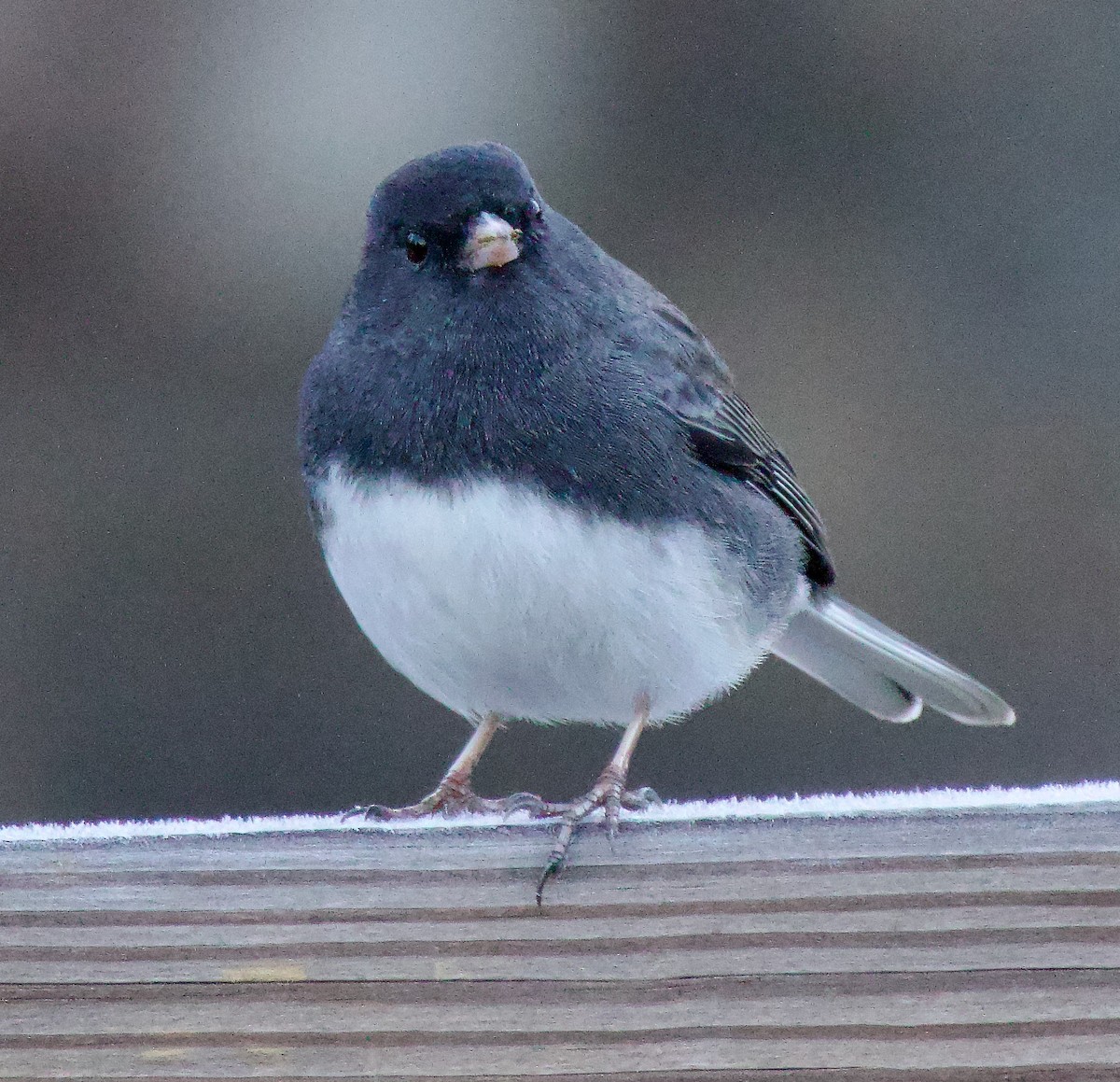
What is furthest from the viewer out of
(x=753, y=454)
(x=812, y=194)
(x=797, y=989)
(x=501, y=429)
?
(x=812, y=194)

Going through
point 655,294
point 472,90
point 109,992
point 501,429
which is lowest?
point 109,992

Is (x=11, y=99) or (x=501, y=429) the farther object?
(x=11, y=99)

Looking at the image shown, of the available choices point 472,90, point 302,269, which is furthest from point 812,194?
point 302,269

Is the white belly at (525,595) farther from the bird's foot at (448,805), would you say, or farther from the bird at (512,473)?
the bird's foot at (448,805)

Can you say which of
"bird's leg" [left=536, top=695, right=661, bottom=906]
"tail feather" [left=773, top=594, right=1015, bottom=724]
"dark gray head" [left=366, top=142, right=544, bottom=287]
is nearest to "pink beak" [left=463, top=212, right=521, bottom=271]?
"dark gray head" [left=366, top=142, right=544, bottom=287]

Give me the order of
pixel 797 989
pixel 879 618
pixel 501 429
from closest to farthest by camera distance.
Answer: pixel 797 989, pixel 501 429, pixel 879 618

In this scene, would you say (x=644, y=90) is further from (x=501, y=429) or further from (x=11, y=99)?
(x=501, y=429)

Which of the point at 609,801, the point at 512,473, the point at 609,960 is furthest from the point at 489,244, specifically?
the point at 609,960

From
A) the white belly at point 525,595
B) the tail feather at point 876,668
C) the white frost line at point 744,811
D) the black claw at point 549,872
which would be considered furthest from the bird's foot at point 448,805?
the tail feather at point 876,668

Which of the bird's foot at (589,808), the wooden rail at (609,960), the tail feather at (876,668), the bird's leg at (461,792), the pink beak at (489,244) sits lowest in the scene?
the wooden rail at (609,960)
